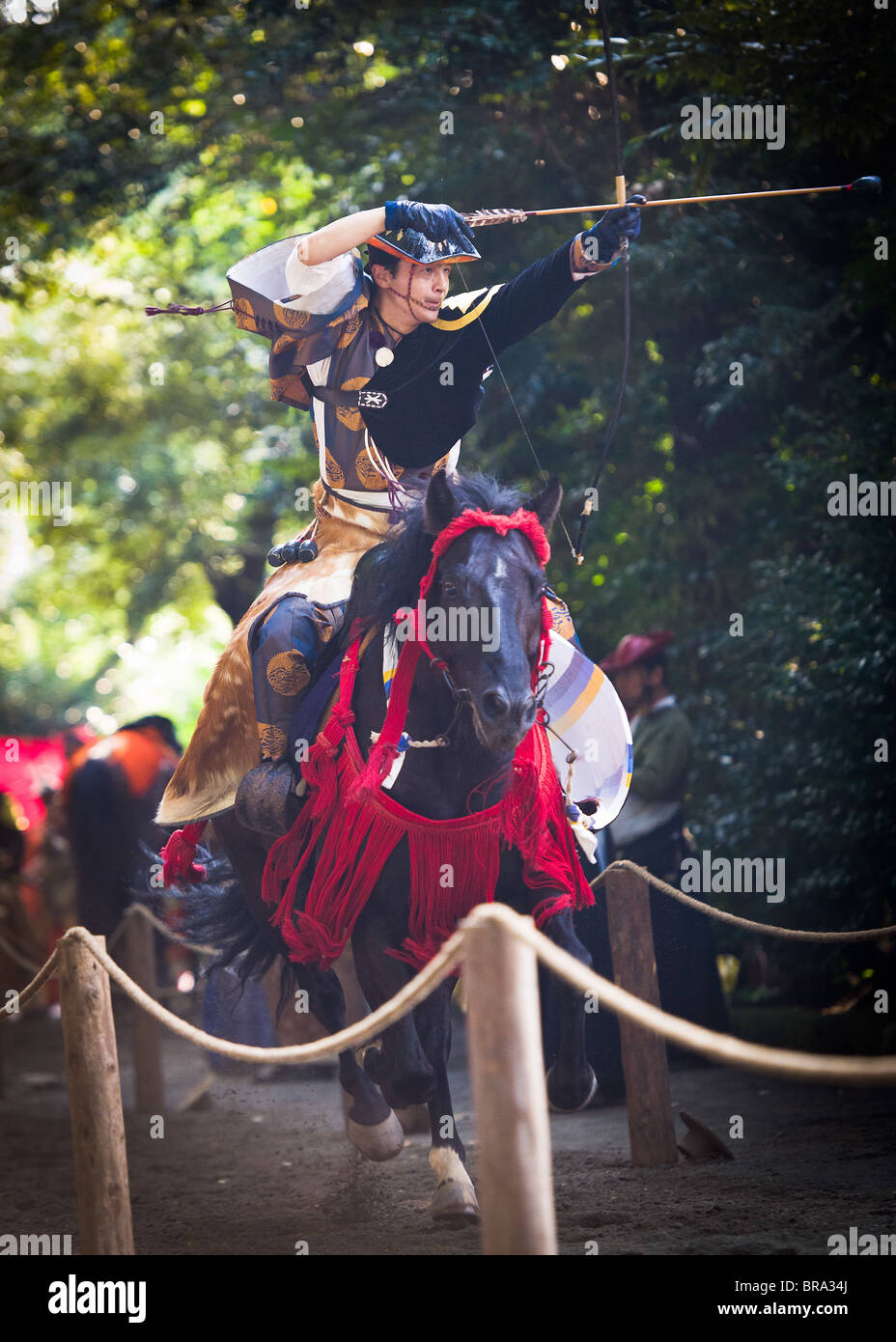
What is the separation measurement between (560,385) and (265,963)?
4234 millimetres

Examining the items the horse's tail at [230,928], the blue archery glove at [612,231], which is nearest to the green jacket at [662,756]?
the horse's tail at [230,928]

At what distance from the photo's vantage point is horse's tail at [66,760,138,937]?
8.77 meters

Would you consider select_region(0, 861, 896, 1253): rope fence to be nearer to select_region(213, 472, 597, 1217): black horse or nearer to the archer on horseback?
select_region(213, 472, 597, 1217): black horse

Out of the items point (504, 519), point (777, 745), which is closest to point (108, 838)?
point (777, 745)

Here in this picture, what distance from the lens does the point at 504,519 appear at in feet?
13.6

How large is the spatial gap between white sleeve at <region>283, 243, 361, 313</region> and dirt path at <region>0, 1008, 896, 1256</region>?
322 cm

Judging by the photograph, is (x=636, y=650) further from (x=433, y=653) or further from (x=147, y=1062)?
(x=147, y=1062)

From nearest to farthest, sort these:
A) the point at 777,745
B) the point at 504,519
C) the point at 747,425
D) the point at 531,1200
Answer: the point at 531,1200 → the point at 504,519 → the point at 777,745 → the point at 747,425

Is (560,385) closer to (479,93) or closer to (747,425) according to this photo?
(747,425)

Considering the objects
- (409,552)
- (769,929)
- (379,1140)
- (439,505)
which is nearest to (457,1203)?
(379,1140)

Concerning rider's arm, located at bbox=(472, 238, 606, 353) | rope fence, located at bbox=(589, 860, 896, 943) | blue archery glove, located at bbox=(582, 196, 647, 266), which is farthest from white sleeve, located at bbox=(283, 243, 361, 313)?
rope fence, located at bbox=(589, 860, 896, 943)

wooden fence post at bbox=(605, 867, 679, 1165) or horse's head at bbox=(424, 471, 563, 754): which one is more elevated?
horse's head at bbox=(424, 471, 563, 754)

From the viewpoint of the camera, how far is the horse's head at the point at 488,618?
3.86 meters

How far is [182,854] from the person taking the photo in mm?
5457
